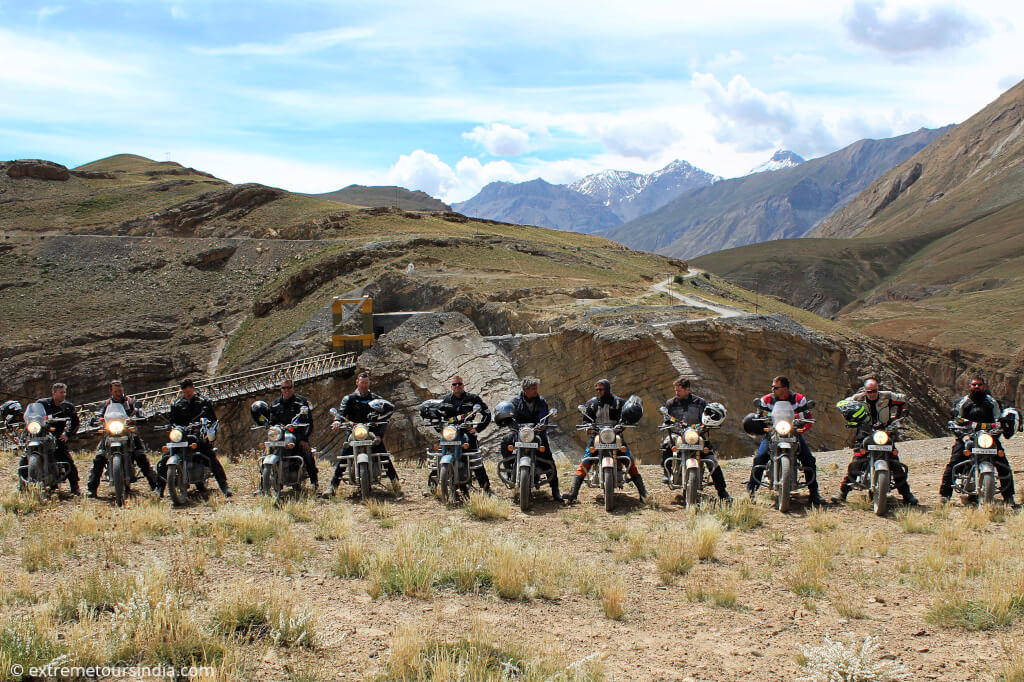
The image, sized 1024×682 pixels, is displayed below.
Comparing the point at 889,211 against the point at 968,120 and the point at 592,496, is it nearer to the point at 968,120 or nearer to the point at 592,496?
the point at 968,120

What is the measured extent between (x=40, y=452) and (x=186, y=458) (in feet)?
6.54

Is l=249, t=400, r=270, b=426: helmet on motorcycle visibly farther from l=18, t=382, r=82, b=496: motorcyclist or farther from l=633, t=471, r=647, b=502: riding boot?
l=633, t=471, r=647, b=502: riding boot

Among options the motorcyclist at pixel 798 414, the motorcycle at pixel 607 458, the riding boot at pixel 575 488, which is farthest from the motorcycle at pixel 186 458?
the motorcyclist at pixel 798 414

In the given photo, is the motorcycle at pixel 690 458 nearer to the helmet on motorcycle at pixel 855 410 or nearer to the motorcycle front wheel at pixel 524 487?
the helmet on motorcycle at pixel 855 410

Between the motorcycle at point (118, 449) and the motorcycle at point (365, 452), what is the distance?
9.10 feet

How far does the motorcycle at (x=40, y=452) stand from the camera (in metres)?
10.2

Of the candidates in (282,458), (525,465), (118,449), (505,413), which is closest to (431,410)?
(505,413)

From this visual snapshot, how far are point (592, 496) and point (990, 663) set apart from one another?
6.35 metres

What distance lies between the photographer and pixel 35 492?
981 cm

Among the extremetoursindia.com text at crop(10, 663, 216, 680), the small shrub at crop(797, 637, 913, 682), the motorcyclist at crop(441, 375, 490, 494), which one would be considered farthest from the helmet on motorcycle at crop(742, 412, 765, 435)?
the extremetoursindia.com text at crop(10, 663, 216, 680)

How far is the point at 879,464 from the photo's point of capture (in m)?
9.30

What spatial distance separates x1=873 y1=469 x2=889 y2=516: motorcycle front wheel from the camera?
9148mm

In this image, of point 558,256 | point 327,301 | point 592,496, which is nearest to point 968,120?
point 558,256

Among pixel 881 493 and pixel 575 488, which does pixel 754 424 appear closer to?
pixel 881 493
